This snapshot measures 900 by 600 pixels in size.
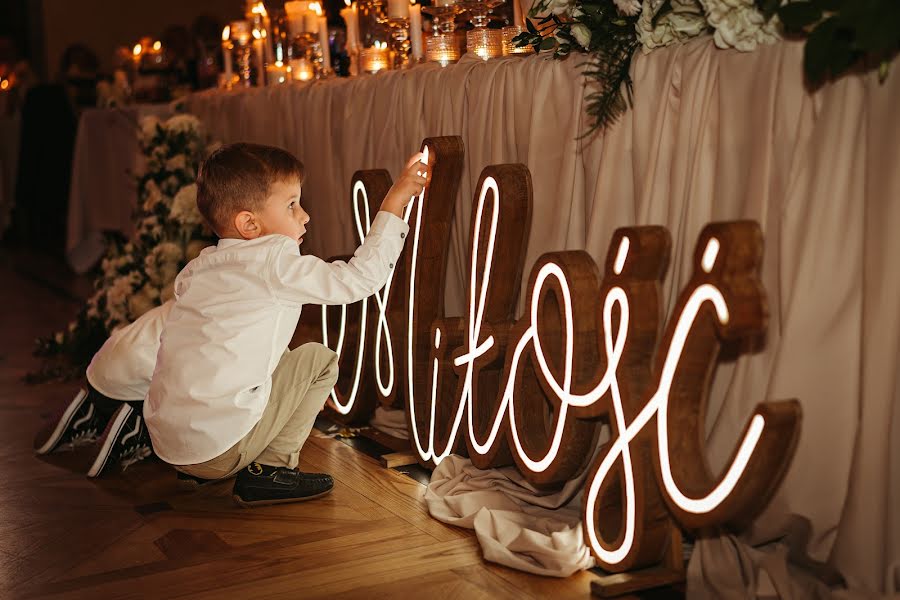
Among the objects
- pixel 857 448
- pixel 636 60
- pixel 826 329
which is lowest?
pixel 857 448

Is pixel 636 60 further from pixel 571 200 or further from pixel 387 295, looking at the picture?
pixel 387 295

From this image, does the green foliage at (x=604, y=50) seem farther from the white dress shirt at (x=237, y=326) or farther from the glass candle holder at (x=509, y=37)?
the glass candle holder at (x=509, y=37)

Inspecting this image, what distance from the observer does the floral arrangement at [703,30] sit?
180 centimetres

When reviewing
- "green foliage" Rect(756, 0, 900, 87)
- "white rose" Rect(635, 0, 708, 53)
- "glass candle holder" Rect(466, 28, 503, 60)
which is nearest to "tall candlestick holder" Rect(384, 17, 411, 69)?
"glass candle holder" Rect(466, 28, 503, 60)

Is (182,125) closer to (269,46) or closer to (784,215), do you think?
(269,46)

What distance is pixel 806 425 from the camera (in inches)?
82.4

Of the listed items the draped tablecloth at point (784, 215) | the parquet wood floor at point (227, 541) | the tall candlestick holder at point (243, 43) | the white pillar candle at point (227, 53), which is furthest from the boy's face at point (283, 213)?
the white pillar candle at point (227, 53)

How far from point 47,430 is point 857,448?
2.49m

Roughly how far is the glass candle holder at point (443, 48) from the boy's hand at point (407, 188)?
77cm

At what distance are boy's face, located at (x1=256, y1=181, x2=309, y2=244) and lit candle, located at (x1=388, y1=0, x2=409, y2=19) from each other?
50.7 inches

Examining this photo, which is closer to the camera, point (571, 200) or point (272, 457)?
point (571, 200)

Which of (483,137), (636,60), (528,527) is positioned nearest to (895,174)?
(636,60)

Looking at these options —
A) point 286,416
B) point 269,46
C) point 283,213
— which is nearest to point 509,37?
point 283,213

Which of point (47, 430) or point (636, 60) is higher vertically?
point (636, 60)
